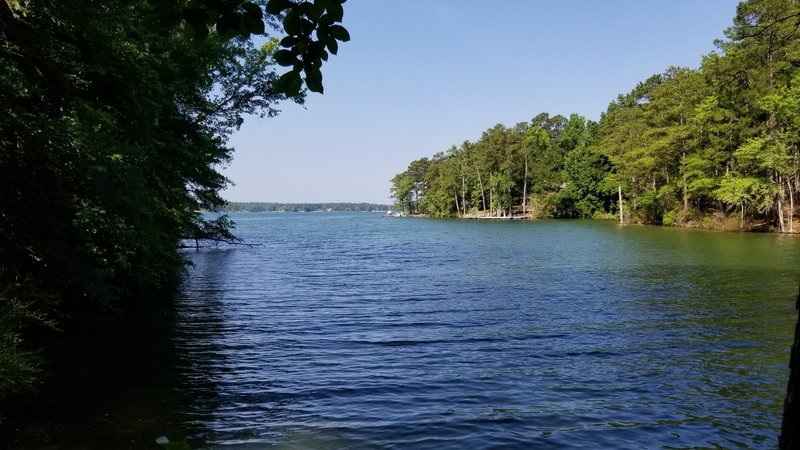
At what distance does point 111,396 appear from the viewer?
8.77m

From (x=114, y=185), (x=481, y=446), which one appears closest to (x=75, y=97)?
(x=114, y=185)

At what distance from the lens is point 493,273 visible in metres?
26.2

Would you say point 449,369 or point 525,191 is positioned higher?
point 525,191

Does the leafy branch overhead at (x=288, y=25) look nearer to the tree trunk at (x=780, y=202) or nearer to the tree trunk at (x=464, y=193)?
the tree trunk at (x=780, y=202)

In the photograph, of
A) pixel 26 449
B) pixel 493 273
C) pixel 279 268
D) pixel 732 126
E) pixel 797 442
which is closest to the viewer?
pixel 797 442

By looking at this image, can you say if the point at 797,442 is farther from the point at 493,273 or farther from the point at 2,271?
the point at 493,273

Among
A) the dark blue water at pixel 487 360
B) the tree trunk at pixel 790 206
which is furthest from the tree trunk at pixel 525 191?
the dark blue water at pixel 487 360

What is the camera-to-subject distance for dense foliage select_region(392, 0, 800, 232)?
4522 cm

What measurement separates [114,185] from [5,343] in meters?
3.22

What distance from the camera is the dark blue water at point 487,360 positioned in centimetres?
764

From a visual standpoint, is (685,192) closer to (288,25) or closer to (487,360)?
(487,360)

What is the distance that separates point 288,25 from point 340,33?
9.3 inches

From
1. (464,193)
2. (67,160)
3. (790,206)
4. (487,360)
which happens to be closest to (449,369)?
(487,360)

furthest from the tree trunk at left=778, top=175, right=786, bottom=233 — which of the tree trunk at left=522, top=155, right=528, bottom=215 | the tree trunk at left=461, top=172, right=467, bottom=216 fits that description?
the tree trunk at left=461, top=172, right=467, bottom=216
